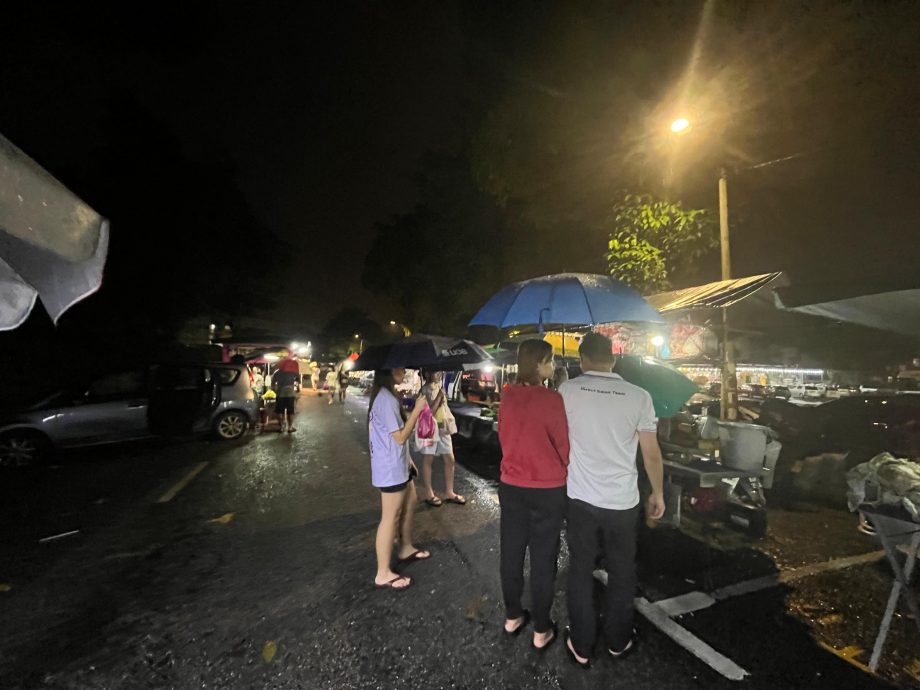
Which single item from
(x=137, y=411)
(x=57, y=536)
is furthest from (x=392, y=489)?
(x=137, y=411)

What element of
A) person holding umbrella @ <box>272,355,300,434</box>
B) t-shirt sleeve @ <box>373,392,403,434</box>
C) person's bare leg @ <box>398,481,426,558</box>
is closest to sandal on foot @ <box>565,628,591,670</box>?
person's bare leg @ <box>398,481,426,558</box>

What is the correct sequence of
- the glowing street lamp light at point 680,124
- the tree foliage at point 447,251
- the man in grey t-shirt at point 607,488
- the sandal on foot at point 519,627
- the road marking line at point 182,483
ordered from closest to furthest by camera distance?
the man in grey t-shirt at point 607,488 < the sandal on foot at point 519,627 < the road marking line at point 182,483 < the glowing street lamp light at point 680,124 < the tree foliage at point 447,251

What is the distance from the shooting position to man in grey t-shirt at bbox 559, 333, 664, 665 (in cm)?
262

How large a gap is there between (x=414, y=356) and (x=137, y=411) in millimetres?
8031

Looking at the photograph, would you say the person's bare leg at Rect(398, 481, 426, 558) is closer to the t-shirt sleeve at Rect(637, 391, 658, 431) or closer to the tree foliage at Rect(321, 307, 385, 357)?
the t-shirt sleeve at Rect(637, 391, 658, 431)

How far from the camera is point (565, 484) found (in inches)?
111

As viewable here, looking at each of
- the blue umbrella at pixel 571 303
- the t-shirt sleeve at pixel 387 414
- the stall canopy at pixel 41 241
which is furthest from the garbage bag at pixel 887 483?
the stall canopy at pixel 41 241

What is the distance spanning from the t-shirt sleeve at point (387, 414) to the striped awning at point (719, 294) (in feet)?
12.6

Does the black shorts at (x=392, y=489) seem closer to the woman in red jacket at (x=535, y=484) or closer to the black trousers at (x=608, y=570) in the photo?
the woman in red jacket at (x=535, y=484)

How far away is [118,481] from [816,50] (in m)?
12.8

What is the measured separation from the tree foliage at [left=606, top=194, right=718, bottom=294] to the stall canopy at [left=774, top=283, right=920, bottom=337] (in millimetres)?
2689

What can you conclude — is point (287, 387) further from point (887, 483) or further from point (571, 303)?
point (887, 483)

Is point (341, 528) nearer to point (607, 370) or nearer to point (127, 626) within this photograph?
point (127, 626)

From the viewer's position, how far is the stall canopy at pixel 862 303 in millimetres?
4398
